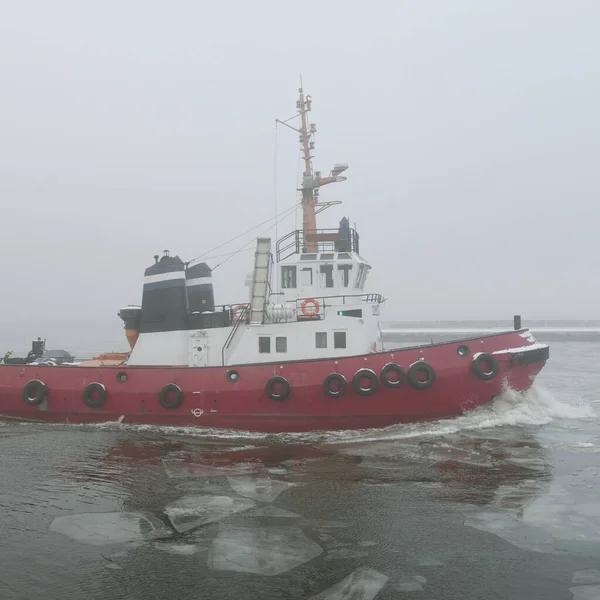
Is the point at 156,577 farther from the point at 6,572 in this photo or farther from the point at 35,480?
the point at 35,480

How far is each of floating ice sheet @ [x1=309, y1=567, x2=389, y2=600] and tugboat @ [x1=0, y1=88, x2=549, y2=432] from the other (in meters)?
5.81

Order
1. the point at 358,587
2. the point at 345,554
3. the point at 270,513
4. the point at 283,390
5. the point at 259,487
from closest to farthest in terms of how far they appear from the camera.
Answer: the point at 358,587, the point at 345,554, the point at 270,513, the point at 259,487, the point at 283,390

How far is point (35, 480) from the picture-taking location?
8672 mm

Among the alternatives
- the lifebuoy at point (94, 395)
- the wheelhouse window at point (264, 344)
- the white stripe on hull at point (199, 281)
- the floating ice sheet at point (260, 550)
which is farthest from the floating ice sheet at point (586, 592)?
the white stripe on hull at point (199, 281)

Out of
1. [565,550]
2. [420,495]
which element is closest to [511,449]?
[420,495]

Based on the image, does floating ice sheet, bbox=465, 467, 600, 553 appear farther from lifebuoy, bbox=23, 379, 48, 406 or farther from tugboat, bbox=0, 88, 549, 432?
lifebuoy, bbox=23, 379, 48, 406

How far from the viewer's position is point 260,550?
19.3 ft

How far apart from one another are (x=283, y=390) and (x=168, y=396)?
2783 mm

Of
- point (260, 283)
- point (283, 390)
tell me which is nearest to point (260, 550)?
point (283, 390)

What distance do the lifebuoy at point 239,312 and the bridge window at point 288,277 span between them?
1167 mm

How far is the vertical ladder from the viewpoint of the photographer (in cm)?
1229

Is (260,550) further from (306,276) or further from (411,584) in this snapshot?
(306,276)

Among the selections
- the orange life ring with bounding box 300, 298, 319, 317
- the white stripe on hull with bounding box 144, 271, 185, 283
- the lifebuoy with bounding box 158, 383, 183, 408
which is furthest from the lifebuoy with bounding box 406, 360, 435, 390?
the white stripe on hull with bounding box 144, 271, 185, 283

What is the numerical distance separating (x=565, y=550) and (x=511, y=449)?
4.32 m
